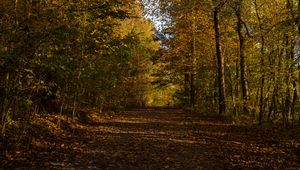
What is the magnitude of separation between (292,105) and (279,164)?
926cm

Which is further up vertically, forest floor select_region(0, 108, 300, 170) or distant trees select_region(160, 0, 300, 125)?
distant trees select_region(160, 0, 300, 125)

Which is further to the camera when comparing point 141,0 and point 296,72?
point 141,0

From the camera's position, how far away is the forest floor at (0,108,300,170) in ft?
29.7

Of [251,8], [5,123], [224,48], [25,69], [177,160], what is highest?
[251,8]

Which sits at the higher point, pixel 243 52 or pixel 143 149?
pixel 243 52

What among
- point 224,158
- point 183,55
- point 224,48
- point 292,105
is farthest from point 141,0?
point 224,158

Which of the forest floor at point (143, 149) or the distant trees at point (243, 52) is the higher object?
the distant trees at point (243, 52)

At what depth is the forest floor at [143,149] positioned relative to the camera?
356 inches

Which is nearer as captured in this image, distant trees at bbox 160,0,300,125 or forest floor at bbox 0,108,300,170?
forest floor at bbox 0,108,300,170

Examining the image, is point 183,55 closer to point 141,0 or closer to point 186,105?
point 186,105

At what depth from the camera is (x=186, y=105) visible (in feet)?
132

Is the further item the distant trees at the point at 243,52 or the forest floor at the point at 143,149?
the distant trees at the point at 243,52

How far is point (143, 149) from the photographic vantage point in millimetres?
11258

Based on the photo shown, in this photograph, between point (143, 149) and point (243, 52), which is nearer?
point (143, 149)
